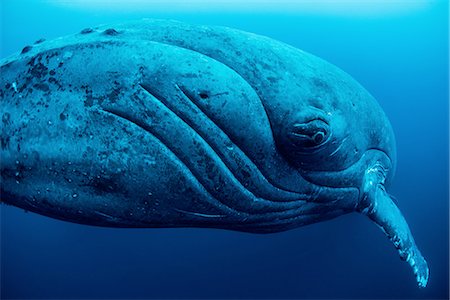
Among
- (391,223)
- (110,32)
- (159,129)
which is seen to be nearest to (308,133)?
(159,129)

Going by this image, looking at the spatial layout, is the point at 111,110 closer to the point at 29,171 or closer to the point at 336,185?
the point at 29,171

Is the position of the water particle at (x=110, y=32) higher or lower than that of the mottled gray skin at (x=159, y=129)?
higher

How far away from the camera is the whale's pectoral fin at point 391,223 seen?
13.7 feet

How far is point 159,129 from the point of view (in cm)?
271

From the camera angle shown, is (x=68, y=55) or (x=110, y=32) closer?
(x=68, y=55)

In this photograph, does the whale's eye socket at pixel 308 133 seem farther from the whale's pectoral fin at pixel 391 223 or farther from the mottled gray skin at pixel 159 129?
the whale's pectoral fin at pixel 391 223

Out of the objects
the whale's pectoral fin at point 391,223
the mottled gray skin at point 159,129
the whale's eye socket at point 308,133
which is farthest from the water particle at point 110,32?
the whale's pectoral fin at point 391,223

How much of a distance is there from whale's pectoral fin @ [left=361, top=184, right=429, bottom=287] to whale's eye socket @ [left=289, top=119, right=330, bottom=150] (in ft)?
4.21

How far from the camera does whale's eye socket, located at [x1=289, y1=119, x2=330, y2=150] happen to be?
10.2 ft

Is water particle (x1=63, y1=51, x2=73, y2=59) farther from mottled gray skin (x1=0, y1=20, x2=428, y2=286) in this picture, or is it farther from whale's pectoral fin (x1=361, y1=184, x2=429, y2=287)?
whale's pectoral fin (x1=361, y1=184, x2=429, y2=287)

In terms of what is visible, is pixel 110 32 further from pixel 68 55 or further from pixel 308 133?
pixel 308 133

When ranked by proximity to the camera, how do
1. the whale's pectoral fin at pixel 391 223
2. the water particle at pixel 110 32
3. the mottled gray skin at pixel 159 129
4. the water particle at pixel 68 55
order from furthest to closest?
the whale's pectoral fin at pixel 391 223 → the water particle at pixel 110 32 → the water particle at pixel 68 55 → the mottled gray skin at pixel 159 129

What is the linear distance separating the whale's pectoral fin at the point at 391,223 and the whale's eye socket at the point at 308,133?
1283mm

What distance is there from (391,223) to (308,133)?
190cm
